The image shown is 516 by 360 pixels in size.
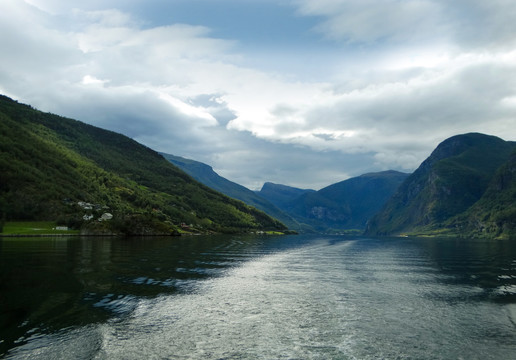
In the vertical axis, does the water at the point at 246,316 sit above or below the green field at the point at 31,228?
below

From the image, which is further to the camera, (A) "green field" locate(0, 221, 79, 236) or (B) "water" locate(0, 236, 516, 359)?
(A) "green field" locate(0, 221, 79, 236)

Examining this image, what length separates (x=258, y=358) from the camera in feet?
80.2

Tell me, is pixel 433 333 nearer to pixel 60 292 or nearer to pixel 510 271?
pixel 60 292

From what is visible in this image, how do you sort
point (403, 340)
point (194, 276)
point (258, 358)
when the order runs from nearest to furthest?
point (258, 358) → point (403, 340) → point (194, 276)

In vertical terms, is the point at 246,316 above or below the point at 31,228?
below

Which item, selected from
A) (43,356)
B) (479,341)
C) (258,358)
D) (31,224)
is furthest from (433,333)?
(31,224)

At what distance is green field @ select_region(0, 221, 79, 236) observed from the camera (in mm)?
170800

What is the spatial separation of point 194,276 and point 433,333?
40.7 metres

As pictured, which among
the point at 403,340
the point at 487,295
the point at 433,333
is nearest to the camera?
the point at 403,340

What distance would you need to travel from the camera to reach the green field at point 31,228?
171m

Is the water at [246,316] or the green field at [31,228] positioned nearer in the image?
the water at [246,316]

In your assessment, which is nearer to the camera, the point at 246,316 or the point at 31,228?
the point at 246,316

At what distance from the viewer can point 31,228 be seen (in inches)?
7195

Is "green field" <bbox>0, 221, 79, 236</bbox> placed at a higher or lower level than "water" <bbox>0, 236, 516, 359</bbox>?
higher
